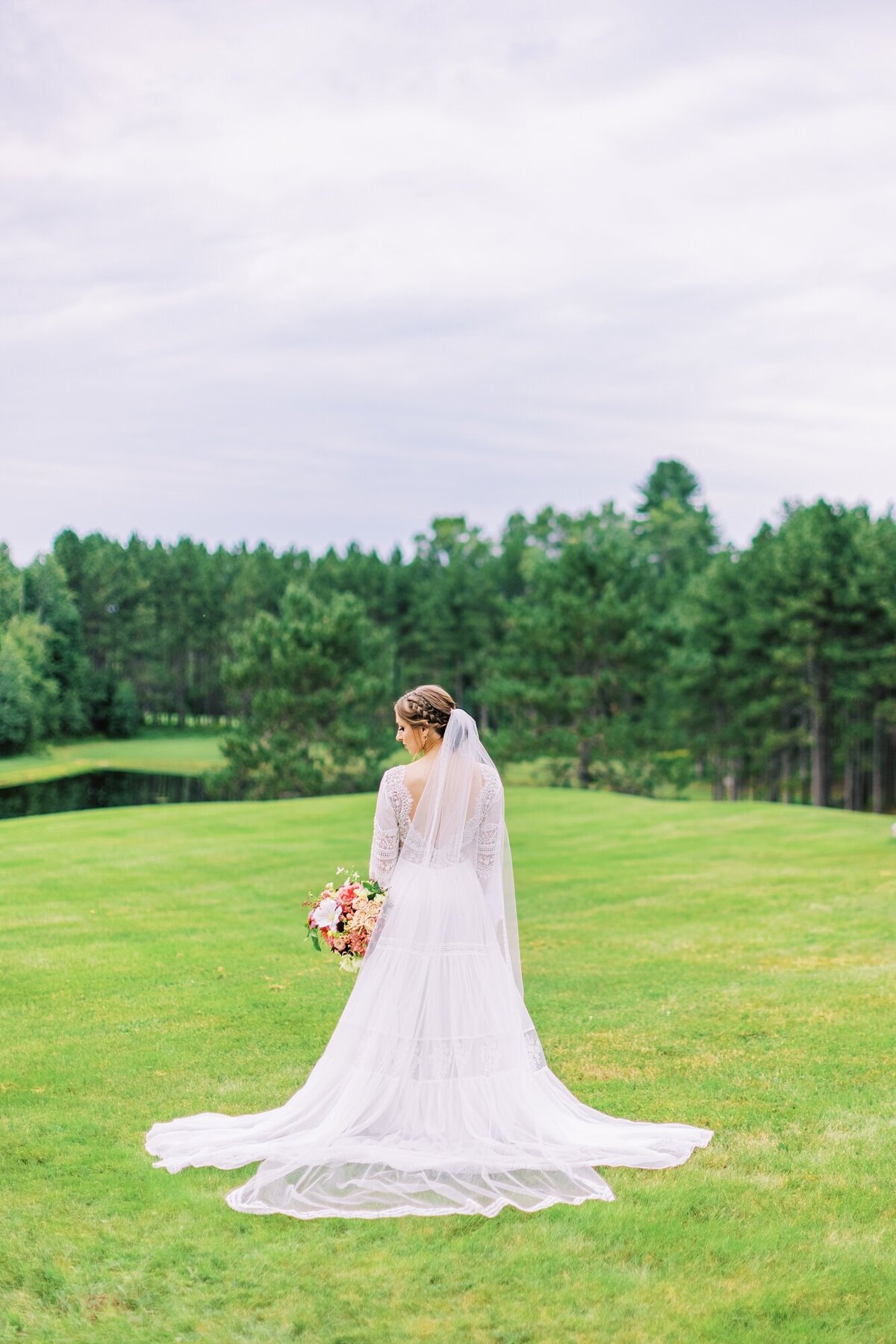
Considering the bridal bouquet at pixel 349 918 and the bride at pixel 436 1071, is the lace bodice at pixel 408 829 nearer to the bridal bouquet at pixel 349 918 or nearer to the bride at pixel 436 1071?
the bride at pixel 436 1071

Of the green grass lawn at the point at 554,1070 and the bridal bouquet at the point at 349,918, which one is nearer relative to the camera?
the green grass lawn at the point at 554,1070

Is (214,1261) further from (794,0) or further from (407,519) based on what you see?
(407,519)

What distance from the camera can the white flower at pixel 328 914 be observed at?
253 inches

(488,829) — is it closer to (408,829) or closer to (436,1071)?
(408,829)

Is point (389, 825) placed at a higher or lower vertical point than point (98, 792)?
higher

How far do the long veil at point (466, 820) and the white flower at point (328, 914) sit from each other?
521mm

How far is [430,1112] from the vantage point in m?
6.00

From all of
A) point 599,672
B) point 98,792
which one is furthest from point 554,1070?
point 599,672

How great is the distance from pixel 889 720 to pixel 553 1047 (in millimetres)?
44509

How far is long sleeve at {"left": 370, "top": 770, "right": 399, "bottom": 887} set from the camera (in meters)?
6.44

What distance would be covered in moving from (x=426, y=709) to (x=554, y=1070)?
10.5ft

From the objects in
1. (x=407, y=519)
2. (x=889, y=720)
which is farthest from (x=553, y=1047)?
(x=407, y=519)

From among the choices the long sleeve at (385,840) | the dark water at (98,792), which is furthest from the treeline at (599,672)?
the long sleeve at (385,840)

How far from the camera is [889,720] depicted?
4906 cm
